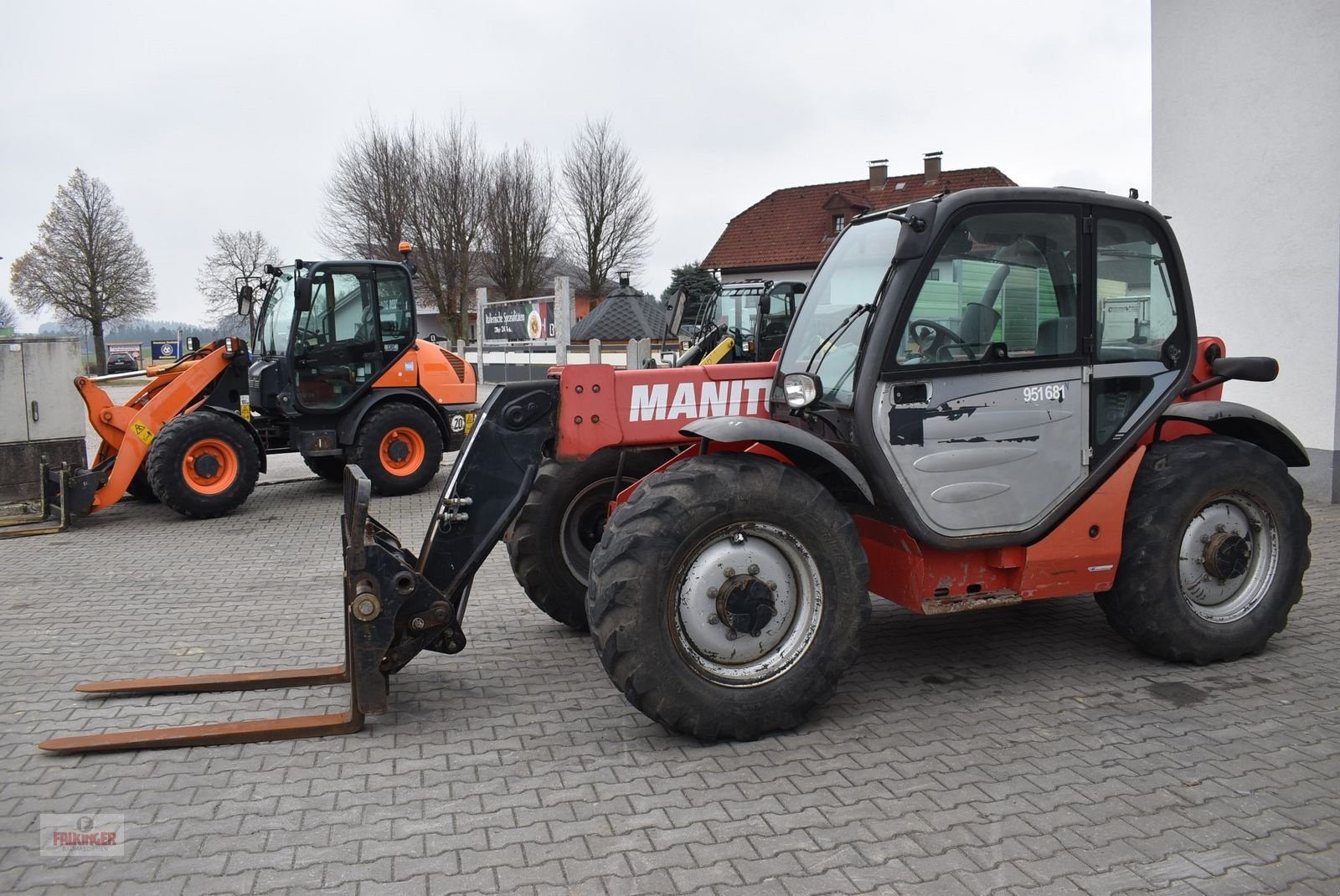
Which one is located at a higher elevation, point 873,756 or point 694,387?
point 694,387

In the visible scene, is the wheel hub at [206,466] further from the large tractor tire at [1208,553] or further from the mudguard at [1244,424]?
the mudguard at [1244,424]

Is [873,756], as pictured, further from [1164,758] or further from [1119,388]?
[1119,388]

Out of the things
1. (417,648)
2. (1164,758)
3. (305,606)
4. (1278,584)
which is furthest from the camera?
(305,606)

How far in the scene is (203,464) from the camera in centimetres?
1062

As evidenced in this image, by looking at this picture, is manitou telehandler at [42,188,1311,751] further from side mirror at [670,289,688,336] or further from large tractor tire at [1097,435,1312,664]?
side mirror at [670,289,688,336]

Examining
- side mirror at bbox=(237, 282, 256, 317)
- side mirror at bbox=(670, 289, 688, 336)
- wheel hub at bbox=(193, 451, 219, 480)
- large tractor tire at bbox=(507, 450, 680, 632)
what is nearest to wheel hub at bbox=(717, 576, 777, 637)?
large tractor tire at bbox=(507, 450, 680, 632)

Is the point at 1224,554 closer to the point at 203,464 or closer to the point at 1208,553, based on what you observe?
the point at 1208,553

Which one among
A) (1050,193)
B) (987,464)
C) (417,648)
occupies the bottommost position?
(417,648)

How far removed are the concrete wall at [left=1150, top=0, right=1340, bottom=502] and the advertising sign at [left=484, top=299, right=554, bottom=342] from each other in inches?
Answer: 516

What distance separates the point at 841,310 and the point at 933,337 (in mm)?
506

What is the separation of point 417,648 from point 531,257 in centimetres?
3870

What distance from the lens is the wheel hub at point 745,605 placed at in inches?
173

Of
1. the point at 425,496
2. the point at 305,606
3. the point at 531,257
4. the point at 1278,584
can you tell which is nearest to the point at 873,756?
the point at 1278,584

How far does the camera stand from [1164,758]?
4.20 metres
